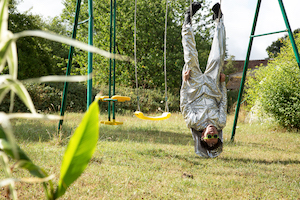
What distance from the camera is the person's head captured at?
3277 mm

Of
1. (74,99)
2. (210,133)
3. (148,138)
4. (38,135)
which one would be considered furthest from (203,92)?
(74,99)

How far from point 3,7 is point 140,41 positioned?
11.4 metres

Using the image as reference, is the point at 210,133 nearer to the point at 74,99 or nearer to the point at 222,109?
the point at 222,109

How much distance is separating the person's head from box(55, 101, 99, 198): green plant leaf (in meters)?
2.94

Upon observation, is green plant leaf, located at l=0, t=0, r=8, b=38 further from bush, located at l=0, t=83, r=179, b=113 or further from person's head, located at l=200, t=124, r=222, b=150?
bush, located at l=0, t=83, r=179, b=113

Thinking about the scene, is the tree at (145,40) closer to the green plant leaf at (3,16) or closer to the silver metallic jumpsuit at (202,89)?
the silver metallic jumpsuit at (202,89)

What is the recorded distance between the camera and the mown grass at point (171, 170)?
2.31 meters

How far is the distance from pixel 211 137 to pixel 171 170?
69cm

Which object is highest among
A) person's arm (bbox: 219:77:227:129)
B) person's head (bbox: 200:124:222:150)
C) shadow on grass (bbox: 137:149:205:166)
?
person's arm (bbox: 219:77:227:129)

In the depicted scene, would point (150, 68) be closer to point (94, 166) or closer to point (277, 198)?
point (94, 166)

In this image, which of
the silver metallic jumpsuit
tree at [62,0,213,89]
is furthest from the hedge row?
the silver metallic jumpsuit

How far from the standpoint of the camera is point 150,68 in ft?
37.5

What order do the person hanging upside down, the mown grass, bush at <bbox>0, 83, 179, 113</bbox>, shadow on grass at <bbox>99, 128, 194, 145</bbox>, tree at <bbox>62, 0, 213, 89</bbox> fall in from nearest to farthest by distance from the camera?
the mown grass
the person hanging upside down
shadow on grass at <bbox>99, 128, 194, 145</bbox>
bush at <bbox>0, 83, 179, 113</bbox>
tree at <bbox>62, 0, 213, 89</bbox>

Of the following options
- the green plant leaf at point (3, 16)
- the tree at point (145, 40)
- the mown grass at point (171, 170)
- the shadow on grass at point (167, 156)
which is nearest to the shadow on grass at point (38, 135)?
the mown grass at point (171, 170)
